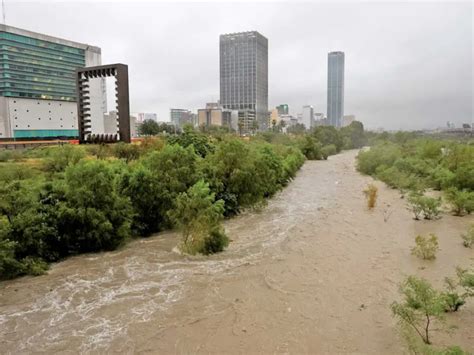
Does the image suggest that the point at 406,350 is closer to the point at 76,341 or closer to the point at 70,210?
the point at 76,341

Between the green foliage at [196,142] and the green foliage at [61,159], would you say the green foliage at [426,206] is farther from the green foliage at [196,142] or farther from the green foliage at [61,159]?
the green foliage at [61,159]

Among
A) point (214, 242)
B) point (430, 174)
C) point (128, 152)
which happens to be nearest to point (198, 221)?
point (214, 242)

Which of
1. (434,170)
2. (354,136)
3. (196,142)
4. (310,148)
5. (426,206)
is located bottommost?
(426,206)

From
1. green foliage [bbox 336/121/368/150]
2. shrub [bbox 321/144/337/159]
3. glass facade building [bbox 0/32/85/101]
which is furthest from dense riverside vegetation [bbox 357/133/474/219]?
glass facade building [bbox 0/32/85/101]

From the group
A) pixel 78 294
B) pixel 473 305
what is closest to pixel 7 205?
pixel 78 294

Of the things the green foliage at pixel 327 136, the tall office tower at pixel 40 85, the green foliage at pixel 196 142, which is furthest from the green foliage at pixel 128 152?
the tall office tower at pixel 40 85

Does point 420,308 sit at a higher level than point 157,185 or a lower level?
lower

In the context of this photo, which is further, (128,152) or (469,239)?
(128,152)

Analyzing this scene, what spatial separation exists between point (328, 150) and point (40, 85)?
62069 millimetres

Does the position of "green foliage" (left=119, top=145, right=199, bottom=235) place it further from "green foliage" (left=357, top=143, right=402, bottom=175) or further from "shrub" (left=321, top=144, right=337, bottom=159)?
"shrub" (left=321, top=144, right=337, bottom=159)

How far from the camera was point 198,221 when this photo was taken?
13.8 m

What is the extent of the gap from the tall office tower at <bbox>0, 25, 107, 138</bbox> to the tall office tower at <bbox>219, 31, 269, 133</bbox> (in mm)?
59685

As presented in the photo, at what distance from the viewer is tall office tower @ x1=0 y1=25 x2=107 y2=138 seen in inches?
2869

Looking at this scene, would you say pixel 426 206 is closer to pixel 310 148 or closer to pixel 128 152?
pixel 128 152
